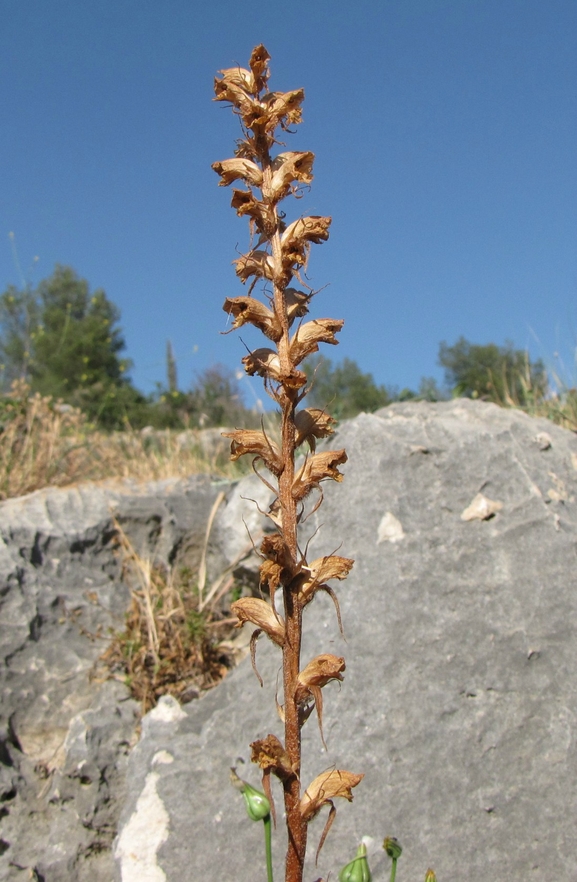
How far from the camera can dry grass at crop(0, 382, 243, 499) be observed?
6.10 meters

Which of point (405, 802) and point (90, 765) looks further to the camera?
point (90, 765)

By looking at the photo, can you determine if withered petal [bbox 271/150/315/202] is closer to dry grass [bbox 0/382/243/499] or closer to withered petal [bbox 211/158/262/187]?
withered petal [bbox 211/158/262/187]

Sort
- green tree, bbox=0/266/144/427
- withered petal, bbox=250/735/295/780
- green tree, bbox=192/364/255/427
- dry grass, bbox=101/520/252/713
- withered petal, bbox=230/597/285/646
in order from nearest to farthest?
withered petal, bbox=250/735/295/780
withered petal, bbox=230/597/285/646
dry grass, bbox=101/520/252/713
green tree, bbox=192/364/255/427
green tree, bbox=0/266/144/427

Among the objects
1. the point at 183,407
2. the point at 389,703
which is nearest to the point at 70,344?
the point at 183,407

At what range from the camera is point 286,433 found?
70.4 inches

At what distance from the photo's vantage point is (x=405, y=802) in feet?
9.66

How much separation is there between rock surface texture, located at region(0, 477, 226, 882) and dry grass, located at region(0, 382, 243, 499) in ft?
2.01

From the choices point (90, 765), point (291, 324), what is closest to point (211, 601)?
point (90, 765)

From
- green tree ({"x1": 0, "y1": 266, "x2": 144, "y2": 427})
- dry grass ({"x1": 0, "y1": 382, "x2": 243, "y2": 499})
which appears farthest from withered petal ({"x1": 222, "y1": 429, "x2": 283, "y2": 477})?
green tree ({"x1": 0, "y1": 266, "x2": 144, "y2": 427})

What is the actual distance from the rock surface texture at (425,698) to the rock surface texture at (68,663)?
48 cm

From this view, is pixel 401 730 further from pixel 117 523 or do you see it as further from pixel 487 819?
pixel 117 523

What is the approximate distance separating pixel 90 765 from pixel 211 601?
141 cm

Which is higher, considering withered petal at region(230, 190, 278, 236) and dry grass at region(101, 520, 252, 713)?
withered petal at region(230, 190, 278, 236)

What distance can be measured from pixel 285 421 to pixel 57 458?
200 inches
